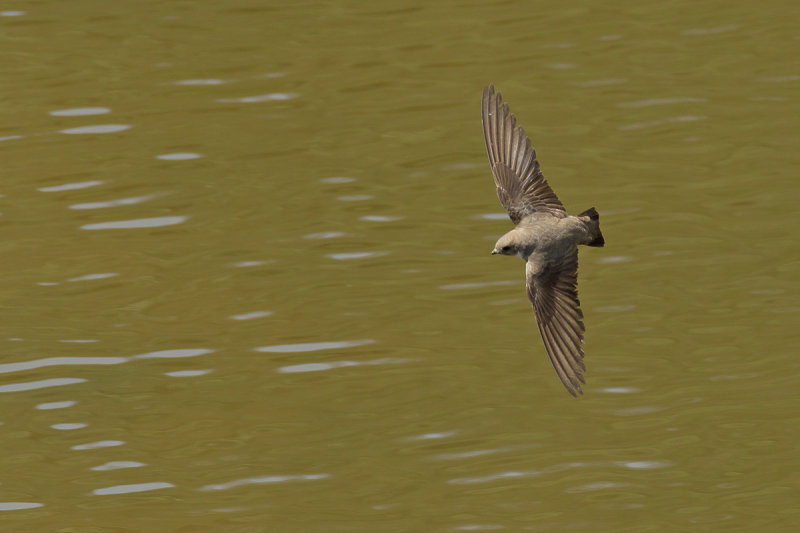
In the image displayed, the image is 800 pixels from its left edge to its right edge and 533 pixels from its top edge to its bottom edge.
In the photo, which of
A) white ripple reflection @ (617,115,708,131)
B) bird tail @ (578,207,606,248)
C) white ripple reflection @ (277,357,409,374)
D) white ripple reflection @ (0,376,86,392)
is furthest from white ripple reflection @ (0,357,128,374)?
white ripple reflection @ (617,115,708,131)

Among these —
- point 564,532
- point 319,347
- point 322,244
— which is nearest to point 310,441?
point 319,347

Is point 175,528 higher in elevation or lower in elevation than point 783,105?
lower

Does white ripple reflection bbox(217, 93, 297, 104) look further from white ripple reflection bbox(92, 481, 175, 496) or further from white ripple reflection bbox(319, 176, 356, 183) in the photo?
white ripple reflection bbox(92, 481, 175, 496)

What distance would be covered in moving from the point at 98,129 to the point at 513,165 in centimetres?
537

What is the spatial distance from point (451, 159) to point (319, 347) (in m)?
2.70

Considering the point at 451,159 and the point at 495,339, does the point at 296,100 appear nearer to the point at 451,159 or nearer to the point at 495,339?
the point at 451,159

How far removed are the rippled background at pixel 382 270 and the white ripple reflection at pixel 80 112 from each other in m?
0.04

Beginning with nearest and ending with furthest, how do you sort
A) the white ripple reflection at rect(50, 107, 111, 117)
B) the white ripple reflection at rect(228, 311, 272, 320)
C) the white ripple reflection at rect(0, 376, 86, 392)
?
1. the white ripple reflection at rect(0, 376, 86, 392)
2. the white ripple reflection at rect(228, 311, 272, 320)
3. the white ripple reflection at rect(50, 107, 111, 117)

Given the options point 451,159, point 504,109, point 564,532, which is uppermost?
point 504,109

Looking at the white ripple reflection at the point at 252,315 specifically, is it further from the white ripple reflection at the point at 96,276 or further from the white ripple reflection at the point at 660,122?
the white ripple reflection at the point at 660,122

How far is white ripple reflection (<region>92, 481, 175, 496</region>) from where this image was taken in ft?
26.5

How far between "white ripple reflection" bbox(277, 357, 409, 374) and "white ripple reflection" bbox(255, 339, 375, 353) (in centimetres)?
17

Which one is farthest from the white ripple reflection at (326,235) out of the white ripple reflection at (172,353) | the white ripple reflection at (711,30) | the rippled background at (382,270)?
the white ripple reflection at (711,30)

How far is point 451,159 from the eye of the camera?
1162 cm
